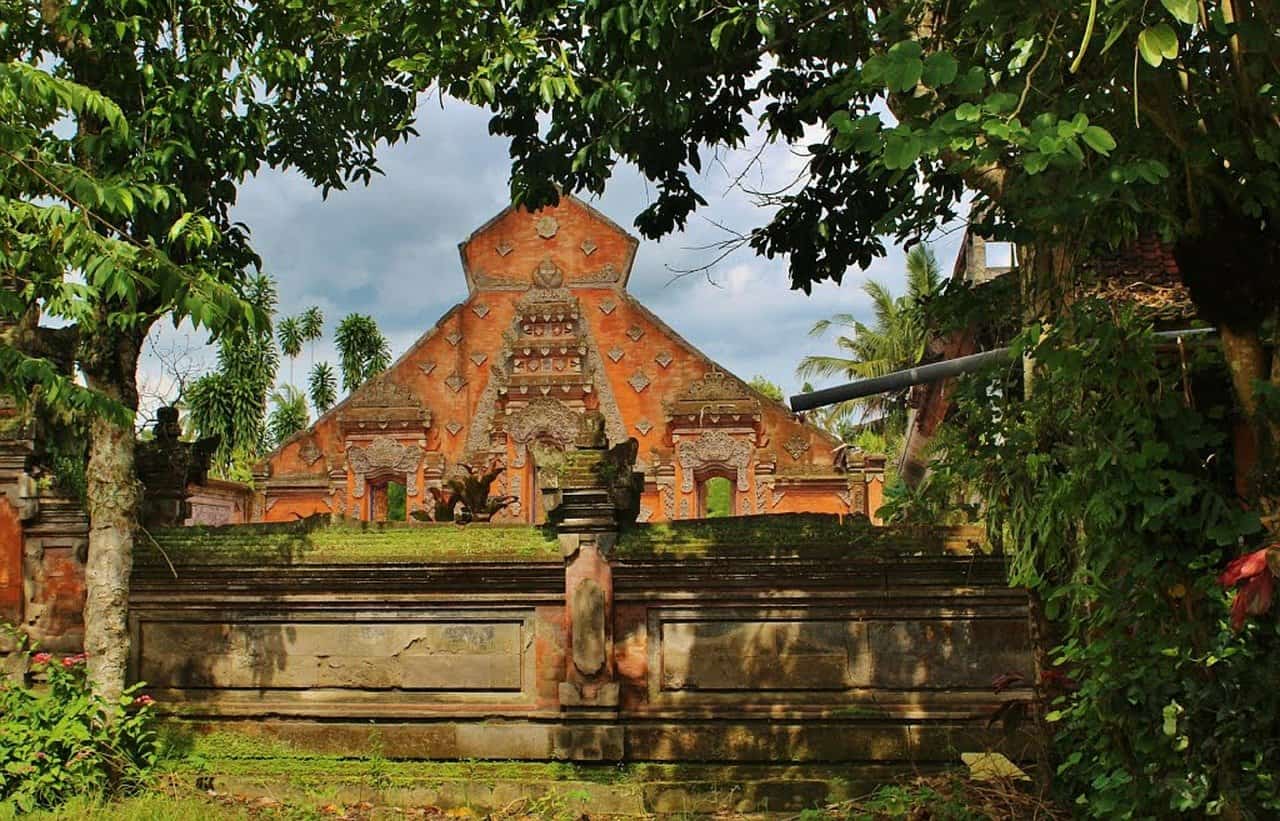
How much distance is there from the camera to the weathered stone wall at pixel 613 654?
8758 mm

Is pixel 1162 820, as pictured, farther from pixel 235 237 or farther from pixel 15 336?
pixel 15 336

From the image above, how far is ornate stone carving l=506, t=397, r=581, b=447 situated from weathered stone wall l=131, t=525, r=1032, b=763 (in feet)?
41.3

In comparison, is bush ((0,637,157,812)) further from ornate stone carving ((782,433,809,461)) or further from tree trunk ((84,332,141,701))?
ornate stone carving ((782,433,809,461))

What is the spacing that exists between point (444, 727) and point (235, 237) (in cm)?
419

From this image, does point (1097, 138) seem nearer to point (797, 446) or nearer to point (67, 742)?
point (67, 742)

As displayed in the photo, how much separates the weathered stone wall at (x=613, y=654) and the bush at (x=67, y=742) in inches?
44.3

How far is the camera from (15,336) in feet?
29.0

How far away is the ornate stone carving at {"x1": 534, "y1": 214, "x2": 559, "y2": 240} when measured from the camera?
23.2m

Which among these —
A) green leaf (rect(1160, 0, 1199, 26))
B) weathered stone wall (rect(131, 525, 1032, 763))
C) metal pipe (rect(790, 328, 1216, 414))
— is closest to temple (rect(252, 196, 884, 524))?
weathered stone wall (rect(131, 525, 1032, 763))

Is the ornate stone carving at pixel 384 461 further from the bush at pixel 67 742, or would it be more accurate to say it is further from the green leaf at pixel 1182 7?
the green leaf at pixel 1182 7

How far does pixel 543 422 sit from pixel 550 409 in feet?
0.94

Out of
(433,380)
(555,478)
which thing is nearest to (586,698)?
(555,478)

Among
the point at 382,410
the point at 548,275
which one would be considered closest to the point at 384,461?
the point at 382,410

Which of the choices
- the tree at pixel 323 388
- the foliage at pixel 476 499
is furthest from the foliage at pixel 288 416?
the foliage at pixel 476 499
